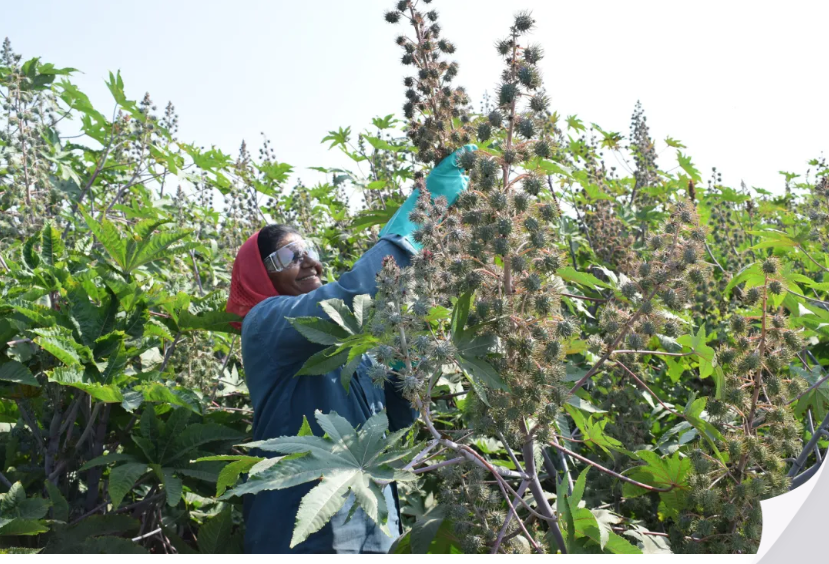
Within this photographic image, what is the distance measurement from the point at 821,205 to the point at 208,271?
350 cm

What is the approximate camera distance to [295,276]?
327 centimetres

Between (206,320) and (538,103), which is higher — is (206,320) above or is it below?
below

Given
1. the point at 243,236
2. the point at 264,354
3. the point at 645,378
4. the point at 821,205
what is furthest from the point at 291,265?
the point at 821,205

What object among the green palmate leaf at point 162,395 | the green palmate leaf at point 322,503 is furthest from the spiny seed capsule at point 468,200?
the green palmate leaf at point 162,395

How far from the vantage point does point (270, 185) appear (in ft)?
17.8

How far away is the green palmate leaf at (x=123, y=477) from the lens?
2.55 meters

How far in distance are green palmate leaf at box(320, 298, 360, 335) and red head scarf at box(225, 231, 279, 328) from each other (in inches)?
38.5

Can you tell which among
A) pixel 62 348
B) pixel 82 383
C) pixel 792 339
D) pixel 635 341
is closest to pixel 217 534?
pixel 82 383

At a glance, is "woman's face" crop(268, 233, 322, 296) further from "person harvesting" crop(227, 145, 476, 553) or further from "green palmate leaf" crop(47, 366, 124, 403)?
"green palmate leaf" crop(47, 366, 124, 403)

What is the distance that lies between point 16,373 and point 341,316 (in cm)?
144

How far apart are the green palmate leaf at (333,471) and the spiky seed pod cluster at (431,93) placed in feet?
3.41

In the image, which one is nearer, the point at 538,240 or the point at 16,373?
the point at 538,240

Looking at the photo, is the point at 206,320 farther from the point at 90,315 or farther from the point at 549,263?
the point at 549,263

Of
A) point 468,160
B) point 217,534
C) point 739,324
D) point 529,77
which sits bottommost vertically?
point 217,534
